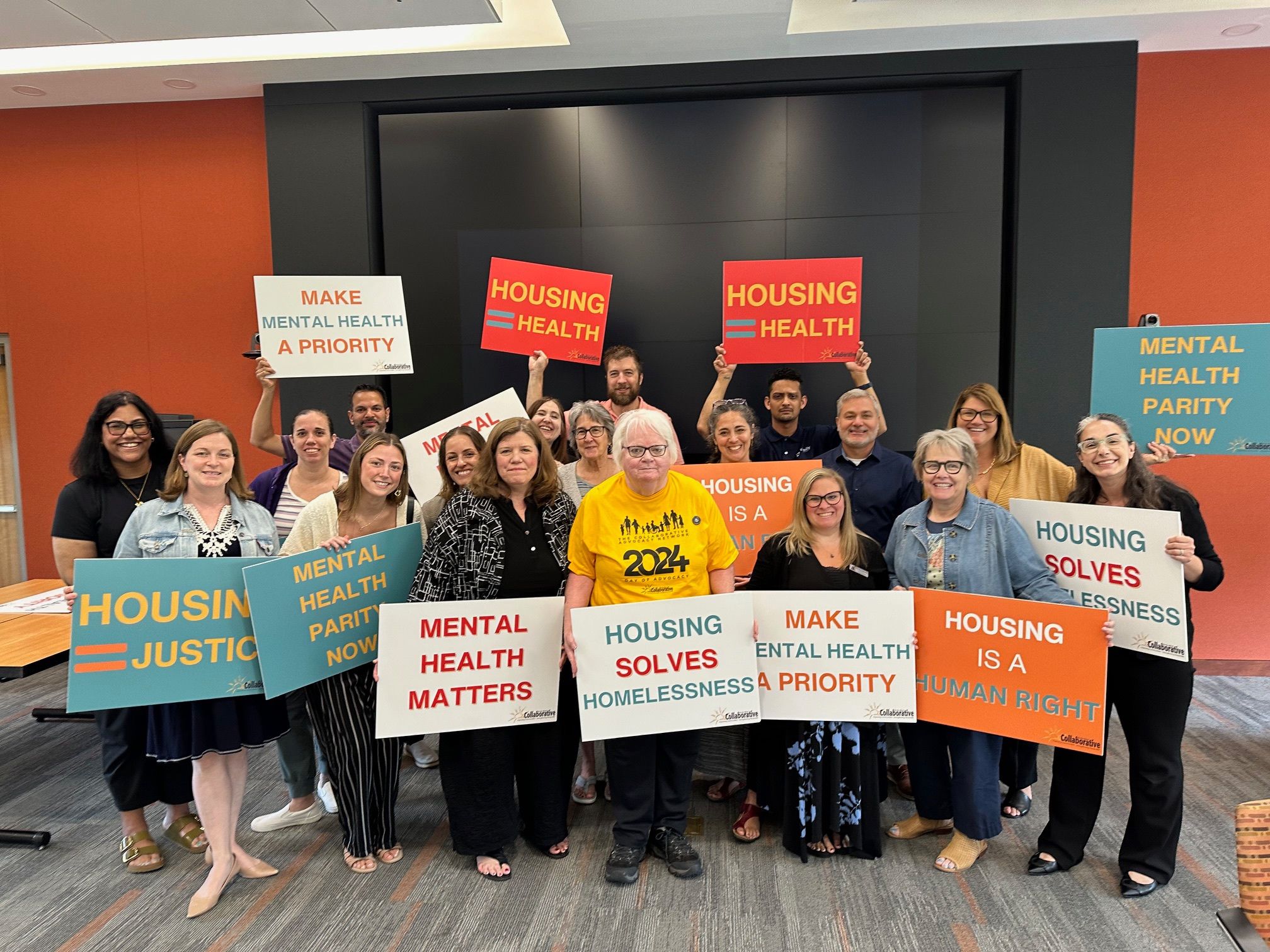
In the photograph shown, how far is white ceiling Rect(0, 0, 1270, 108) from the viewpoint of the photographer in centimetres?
389

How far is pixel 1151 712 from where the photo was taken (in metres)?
2.45

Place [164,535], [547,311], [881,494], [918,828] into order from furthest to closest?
1. [547,311]
2. [881,494]
3. [918,828]
4. [164,535]

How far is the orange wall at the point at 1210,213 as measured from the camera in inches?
180

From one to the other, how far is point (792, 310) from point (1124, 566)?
6.49 feet

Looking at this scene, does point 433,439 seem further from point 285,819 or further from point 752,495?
point 285,819

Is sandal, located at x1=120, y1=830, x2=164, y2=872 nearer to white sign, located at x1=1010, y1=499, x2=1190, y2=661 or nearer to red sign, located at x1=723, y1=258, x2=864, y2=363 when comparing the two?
red sign, located at x1=723, y1=258, x2=864, y2=363

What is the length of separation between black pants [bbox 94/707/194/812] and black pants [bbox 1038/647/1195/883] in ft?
10.7

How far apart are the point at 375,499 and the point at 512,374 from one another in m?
2.32

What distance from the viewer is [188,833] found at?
294cm

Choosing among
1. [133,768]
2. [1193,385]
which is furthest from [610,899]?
[1193,385]

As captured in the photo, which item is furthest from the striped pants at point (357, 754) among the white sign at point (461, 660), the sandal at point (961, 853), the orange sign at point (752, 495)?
the sandal at point (961, 853)

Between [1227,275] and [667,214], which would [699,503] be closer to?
[667,214]

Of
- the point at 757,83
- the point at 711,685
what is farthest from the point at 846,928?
the point at 757,83

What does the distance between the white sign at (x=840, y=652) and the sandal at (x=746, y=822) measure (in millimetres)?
550
